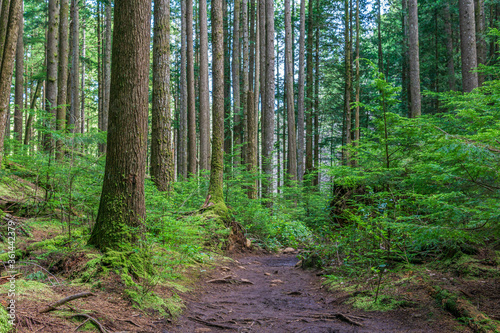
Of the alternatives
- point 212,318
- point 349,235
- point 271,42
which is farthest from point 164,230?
point 271,42

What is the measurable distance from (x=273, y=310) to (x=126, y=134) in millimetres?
3195

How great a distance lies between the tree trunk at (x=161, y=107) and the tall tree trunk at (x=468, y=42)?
10.1 metres

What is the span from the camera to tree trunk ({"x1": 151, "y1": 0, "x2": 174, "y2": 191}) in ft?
26.7

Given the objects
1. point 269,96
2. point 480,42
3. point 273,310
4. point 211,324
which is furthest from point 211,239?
point 480,42

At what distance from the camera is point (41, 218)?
637 cm

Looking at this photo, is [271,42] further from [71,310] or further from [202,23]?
[71,310]

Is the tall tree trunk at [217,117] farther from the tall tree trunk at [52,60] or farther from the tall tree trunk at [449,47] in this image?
the tall tree trunk at [449,47]

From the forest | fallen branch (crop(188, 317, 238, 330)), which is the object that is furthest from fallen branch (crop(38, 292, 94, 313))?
fallen branch (crop(188, 317, 238, 330))

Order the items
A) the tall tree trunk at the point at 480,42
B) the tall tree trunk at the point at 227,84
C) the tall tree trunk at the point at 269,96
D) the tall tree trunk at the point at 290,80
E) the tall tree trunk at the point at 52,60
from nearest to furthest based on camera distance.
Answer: the tall tree trunk at the point at 52,60 → the tall tree trunk at the point at 480,42 → the tall tree trunk at the point at 269,96 → the tall tree trunk at the point at 290,80 → the tall tree trunk at the point at 227,84

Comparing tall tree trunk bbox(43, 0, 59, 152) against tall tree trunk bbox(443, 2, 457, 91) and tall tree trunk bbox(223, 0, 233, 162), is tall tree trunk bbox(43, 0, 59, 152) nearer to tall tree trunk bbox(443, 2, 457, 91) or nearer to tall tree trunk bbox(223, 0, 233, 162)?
tall tree trunk bbox(223, 0, 233, 162)

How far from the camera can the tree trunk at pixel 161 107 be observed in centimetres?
815

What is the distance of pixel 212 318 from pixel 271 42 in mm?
13940

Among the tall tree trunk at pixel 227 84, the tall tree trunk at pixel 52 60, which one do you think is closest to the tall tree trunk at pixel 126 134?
the tall tree trunk at pixel 52 60

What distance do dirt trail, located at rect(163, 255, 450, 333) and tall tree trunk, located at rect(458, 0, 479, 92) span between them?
9.20 meters
